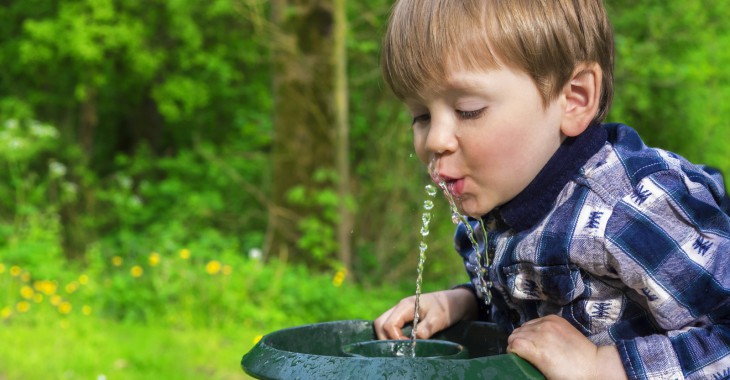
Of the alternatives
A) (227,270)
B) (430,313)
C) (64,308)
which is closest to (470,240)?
(430,313)

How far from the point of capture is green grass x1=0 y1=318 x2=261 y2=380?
14.2 feet

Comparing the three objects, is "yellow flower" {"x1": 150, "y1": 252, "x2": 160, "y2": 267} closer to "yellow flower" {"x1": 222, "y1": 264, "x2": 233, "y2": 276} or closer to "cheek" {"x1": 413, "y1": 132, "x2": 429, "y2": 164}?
"yellow flower" {"x1": 222, "y1": 264, "x2": 233, "y2": 276}

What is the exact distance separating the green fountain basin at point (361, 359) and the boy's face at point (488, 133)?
1.00 feet

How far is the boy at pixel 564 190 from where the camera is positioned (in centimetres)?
155

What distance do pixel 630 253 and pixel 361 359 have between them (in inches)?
19.4

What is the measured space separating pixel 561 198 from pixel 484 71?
0.27 metres

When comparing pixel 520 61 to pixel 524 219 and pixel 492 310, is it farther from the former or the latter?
pixel 492 310

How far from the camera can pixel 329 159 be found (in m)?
6.54

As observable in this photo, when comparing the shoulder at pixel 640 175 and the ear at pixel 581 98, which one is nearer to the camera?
the shoulder at pixel 640 175

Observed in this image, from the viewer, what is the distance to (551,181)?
174cm

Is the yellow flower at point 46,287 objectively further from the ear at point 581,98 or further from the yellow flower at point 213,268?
the ear at point 581,98

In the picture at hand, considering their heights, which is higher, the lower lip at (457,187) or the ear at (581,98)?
the ear at (581,98)

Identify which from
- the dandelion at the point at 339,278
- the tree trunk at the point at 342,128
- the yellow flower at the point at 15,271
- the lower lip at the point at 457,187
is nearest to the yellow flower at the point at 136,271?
the yellow flower at the point at 15,271

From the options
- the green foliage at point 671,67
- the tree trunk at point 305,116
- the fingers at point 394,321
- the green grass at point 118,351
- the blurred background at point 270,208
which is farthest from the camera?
the green foliage at point 671,67
